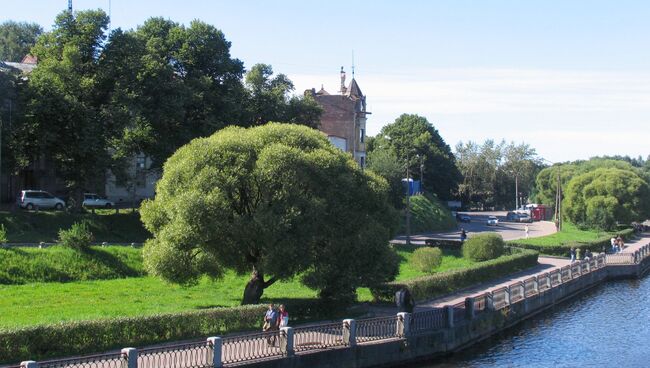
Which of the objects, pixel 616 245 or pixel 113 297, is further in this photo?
pixel 616 245

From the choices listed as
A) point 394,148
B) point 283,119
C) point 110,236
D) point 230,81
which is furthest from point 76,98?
point 394,148

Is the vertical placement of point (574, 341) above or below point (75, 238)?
below

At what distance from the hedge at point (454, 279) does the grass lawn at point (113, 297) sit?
1691mm

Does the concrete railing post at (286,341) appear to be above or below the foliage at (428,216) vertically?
below

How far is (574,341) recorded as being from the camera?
1252 inches

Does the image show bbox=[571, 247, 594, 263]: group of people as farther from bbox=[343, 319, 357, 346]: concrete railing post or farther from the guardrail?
bbox=[343, 319, 357, 346]: concrete railing post

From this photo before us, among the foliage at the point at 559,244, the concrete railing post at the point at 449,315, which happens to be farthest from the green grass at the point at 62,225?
the foliage at the point at 559,244

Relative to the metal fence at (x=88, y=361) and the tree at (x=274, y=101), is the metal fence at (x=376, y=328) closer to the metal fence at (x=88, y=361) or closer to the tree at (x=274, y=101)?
the metal fence at (x=88, y=361)

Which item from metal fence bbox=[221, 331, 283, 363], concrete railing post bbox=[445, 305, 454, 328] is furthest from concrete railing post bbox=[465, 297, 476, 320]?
metal fence bbox=[221, 331, 283, 363]

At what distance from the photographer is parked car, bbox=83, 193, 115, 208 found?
206 ft

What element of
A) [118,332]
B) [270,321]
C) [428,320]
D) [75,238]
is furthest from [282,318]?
[75,238]

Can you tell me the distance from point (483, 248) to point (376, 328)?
27.3 metres

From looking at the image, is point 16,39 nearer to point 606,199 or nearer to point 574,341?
point 606,199

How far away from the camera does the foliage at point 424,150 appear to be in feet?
357
